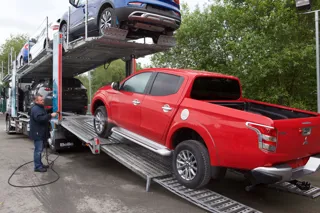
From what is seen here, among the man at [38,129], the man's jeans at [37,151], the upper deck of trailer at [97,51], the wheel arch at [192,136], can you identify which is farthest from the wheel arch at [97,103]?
the wheel arch at [192,136]

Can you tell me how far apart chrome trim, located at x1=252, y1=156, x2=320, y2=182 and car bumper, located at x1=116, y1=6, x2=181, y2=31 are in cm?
369

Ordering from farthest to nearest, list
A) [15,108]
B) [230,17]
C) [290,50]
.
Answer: [15,108] → [230,17] → [290,50]

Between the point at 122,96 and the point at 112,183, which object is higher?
the point at 122,96

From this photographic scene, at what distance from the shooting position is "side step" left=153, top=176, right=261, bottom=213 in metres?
3.67

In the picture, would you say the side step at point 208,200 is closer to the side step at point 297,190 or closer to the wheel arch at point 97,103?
the side step at point 297,190

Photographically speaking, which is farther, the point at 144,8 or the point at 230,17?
the point at 230,17

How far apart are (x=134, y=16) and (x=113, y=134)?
8.65 ft

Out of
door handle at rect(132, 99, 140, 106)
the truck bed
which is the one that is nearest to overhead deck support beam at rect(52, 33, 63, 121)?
door handle at rect(132, 99, 140, 106)

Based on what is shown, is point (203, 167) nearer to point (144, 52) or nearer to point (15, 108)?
point (144, 52)

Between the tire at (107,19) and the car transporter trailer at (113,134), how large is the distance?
0.25 m

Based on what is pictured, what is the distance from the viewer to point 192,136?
446cm

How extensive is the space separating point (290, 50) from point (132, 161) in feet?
19.0

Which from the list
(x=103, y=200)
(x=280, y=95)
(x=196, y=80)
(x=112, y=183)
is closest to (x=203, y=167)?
(x=196, y=80)

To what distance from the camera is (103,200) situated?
437 centimetres
